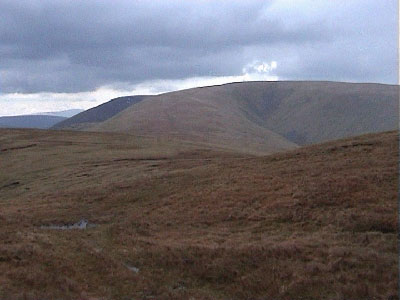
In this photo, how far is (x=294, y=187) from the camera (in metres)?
32.5

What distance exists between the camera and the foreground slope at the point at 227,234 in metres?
17.3

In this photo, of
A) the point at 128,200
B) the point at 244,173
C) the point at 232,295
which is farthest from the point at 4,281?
the point at 244,173

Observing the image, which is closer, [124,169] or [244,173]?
[244,173]

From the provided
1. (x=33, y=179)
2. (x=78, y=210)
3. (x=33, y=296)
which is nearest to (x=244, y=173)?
(x=78, y=210)

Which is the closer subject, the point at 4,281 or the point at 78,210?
the point at 4,281

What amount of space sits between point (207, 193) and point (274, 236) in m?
12.3

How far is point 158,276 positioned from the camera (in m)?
19.3

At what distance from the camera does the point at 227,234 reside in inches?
1034

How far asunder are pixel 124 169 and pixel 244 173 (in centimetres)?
2060

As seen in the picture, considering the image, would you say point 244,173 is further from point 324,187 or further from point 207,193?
point 324,187

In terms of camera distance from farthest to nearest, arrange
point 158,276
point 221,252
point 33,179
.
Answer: point 33,179 < point 221,252 < point 158,276

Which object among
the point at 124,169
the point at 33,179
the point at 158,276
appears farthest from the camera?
the point at 33,179

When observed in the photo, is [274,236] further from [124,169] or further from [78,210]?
[124,169]

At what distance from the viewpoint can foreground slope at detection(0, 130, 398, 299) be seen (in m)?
17.3
